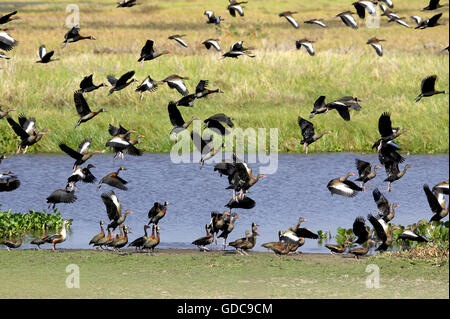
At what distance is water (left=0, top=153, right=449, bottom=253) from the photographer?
719 inches

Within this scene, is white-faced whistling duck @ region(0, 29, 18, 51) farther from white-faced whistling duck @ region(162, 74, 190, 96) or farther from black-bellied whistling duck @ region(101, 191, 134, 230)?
black-bellied whistling duck @ region(101, 191, 134, 230)

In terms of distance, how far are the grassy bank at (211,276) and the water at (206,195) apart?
5.13 feet

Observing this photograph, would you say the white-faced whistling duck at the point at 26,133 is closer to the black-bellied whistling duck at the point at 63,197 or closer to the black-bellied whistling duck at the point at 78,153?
the black-bellied whistling duck at the point at 78,153

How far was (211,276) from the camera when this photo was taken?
13.3m

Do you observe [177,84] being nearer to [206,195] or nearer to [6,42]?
[6,42]

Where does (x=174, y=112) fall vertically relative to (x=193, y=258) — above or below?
above

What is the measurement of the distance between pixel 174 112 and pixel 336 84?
17.5m

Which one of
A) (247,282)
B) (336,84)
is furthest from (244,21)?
(247,282)

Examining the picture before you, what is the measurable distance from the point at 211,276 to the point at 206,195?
28.7ft

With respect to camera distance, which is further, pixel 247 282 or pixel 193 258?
pixel 193 258

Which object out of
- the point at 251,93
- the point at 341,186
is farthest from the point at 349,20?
the point at 251,93
